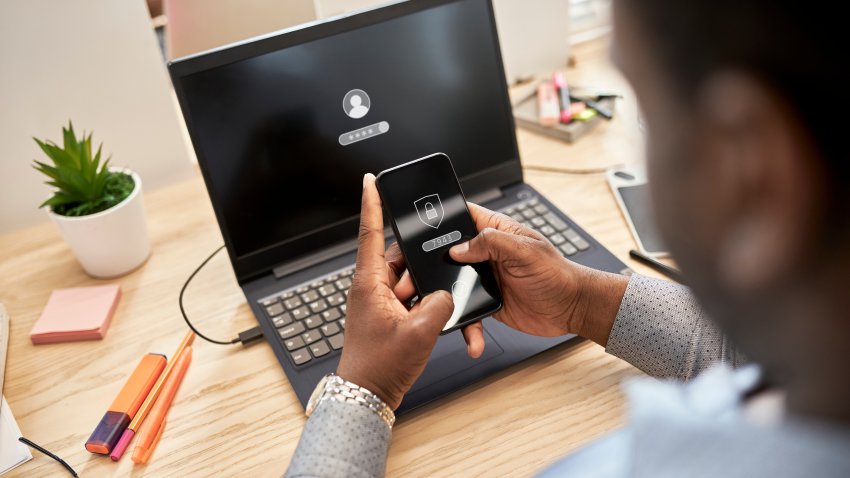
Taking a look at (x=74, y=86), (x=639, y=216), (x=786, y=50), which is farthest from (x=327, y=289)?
(x=786, y=50)

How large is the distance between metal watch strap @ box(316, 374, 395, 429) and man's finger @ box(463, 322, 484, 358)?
0.13 meters

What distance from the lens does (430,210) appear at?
0.85 m

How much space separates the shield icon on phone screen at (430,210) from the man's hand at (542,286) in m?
0.04

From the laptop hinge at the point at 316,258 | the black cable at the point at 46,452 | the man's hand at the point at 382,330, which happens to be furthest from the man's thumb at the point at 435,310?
the black cable at the point at 46,452

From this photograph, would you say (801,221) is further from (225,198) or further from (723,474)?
(225,198)

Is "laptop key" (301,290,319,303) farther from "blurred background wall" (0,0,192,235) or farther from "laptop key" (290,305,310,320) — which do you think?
"blurred background wall" (0,0,192,235)

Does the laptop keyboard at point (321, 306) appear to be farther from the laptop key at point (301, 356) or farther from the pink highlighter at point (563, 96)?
the pink highlighter at point (563, 96)

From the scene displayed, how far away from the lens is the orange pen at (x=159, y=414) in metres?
0.81

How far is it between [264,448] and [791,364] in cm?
57

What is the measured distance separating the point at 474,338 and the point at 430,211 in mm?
158

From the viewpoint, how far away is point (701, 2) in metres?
0.41

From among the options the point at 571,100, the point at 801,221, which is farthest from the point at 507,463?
the point at 571,100

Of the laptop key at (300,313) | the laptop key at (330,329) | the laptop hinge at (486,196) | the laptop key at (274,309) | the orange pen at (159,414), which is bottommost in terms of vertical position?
the orange pen at (159,414)

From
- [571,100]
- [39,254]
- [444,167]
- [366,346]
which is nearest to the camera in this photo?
[366,346]
